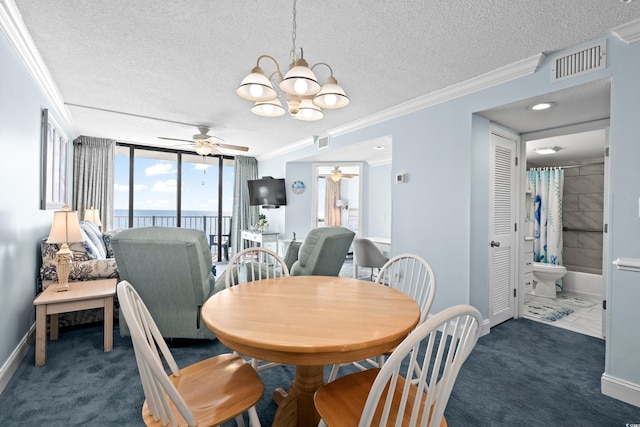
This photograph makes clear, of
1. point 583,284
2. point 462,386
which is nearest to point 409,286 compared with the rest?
point 462,386

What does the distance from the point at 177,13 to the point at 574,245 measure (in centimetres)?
618

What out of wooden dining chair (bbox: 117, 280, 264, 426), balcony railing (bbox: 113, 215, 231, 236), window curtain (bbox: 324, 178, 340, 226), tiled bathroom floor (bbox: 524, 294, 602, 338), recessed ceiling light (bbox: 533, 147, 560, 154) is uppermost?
recessed ceiling light (bbox: 533, 147, 560, 154)

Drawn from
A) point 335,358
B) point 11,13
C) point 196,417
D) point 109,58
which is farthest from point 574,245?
point 11,13

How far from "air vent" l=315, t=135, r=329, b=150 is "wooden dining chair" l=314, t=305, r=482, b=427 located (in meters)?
3.95

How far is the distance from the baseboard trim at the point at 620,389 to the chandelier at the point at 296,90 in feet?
8.08

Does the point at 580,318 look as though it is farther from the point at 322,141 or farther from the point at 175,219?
the point at 175,219

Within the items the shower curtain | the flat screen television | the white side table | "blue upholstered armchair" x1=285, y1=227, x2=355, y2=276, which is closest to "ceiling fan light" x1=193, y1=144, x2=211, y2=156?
the flat screen television

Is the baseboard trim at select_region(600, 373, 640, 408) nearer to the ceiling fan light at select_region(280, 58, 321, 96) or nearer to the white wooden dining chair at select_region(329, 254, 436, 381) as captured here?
the white wooden dining chair at select_region(329, 254, 436, 381)

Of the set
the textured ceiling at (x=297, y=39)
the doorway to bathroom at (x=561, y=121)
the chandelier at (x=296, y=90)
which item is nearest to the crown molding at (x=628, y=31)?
the textured ceiling at (x=297, y=39)

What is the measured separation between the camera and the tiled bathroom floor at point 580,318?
3.08 meters

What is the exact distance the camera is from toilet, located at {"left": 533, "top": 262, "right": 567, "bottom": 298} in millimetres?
4180

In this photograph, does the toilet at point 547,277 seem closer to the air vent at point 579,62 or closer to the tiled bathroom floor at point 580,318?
the tiled bathroom floor at point 580,318

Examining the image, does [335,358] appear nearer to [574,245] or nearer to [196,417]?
[196,417]

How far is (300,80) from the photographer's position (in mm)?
1635
